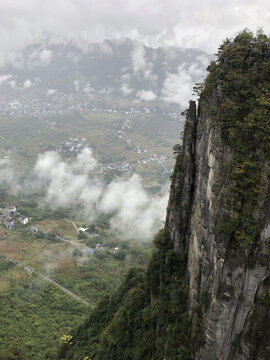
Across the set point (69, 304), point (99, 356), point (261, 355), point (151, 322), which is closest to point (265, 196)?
point (261, 355)

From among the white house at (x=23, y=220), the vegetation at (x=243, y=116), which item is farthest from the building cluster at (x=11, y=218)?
the vegetation at (x=243, y=116)

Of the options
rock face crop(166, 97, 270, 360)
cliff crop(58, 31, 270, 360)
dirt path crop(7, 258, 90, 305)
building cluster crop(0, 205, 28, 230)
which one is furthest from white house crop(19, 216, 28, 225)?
rock face crop(166, 97, 270, 360)

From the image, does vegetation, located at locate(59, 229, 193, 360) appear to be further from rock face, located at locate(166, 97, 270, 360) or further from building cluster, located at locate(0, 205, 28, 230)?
building cluster, located at locate(0, 205, 28, 230)

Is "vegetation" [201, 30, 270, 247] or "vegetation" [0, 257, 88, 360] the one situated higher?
"vegetation" [201, 30, 270, 247]

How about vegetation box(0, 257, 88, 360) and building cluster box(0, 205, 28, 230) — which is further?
building cluster box(0, 205, 28, 230)

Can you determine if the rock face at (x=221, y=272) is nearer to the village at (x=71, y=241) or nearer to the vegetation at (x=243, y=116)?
the vegetation at (x=243, y=116)

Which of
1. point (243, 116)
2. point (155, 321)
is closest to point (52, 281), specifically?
point (155, 321)

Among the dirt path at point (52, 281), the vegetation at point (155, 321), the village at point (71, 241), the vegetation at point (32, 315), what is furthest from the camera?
the village at point (71, 241)
